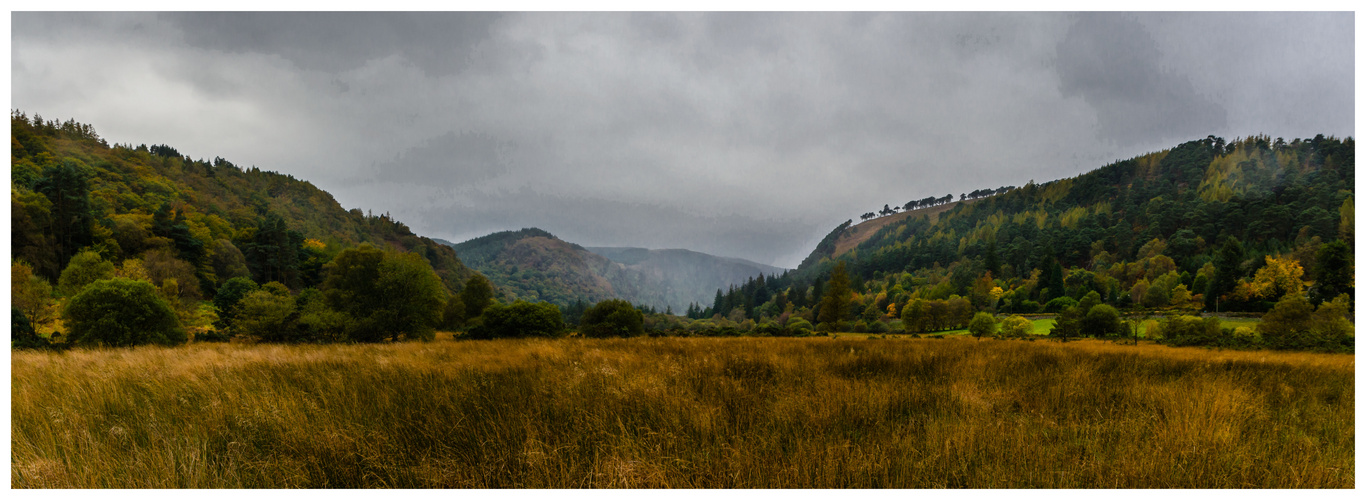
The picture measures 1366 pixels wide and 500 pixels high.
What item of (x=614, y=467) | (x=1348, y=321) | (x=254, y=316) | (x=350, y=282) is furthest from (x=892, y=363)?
(x=1348, y=321)

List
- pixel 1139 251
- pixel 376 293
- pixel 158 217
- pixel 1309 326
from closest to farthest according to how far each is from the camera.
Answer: pixel 376 293
pixel 1309 326
pixel 158 217
pixel 1139 251

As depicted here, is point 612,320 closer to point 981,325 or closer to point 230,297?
point 230,297

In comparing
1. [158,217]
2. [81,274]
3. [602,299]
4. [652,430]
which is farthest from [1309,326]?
[158,217]

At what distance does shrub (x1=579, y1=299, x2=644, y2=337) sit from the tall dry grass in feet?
86.0

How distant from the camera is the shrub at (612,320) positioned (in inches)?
1250

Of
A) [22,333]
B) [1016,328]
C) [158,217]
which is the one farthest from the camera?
[158,217]

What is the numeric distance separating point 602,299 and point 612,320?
5014cm

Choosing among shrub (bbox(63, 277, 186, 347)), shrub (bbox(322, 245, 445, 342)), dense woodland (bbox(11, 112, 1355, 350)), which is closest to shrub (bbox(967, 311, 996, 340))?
dense woodland (bbox(11, 112, 1355, 350))

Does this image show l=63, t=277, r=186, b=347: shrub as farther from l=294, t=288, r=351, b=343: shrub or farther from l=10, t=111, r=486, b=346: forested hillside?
l=294, t=288, r=351, b=343: shrub

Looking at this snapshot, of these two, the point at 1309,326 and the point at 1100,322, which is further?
the point at 1100,322

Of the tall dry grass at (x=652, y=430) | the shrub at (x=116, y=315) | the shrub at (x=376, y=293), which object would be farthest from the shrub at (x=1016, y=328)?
the shrub at (x=116, y=315)

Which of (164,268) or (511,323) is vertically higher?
(164,268)

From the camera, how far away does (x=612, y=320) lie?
32344 mm

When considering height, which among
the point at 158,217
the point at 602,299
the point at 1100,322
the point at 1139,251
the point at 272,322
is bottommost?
the point at 602,299
